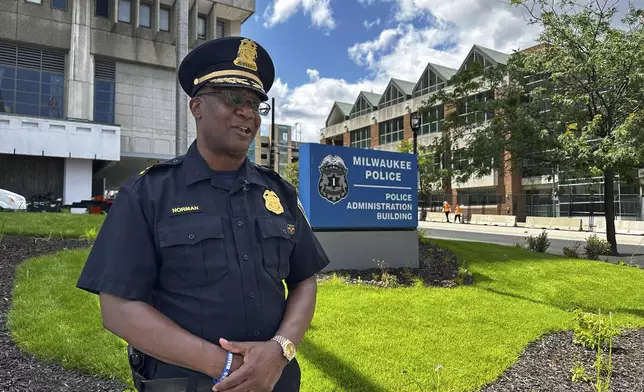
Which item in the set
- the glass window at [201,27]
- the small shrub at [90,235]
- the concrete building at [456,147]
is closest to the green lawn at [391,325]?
the small shrub at [90,235]

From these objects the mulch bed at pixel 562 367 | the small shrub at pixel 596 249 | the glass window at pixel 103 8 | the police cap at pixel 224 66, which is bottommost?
the mulch bed at pixel 562 367

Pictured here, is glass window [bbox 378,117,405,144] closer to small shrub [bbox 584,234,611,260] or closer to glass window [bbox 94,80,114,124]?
glass window [bbox 94,80,114,124]

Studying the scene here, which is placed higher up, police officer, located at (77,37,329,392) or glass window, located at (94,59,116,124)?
glass window, located at (94,59,116,124)

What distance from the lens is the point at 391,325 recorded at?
5.35 m

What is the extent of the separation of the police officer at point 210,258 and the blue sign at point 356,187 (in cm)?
640

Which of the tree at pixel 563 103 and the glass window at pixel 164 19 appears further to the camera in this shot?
the glass window at pixel 164 19

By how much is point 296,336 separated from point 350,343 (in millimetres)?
3149

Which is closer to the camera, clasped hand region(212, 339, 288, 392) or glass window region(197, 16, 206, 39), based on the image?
clasped hand region(212, 339, 288, 392)

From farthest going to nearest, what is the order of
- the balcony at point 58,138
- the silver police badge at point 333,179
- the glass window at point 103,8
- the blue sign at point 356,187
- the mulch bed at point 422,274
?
the glass window at point 103,8, the balcony at point 58,138, the silver police badge at point 333,179, the blue sign at point 356,187, the mulch bed at point 422,274

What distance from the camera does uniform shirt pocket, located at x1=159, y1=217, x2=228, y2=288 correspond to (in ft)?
5.16

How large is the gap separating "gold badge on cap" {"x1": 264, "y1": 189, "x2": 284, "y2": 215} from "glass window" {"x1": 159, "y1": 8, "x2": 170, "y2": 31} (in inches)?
1378

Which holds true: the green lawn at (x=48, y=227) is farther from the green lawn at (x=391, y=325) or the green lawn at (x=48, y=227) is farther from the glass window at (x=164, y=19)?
the glass window at (x=164, y=19)

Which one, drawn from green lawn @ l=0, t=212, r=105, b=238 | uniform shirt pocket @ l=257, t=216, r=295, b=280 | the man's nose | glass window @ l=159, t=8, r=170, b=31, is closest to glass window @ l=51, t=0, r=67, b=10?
glass window @ l=159, t=8, r=170, b=31

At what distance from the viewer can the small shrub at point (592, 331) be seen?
4812mm
